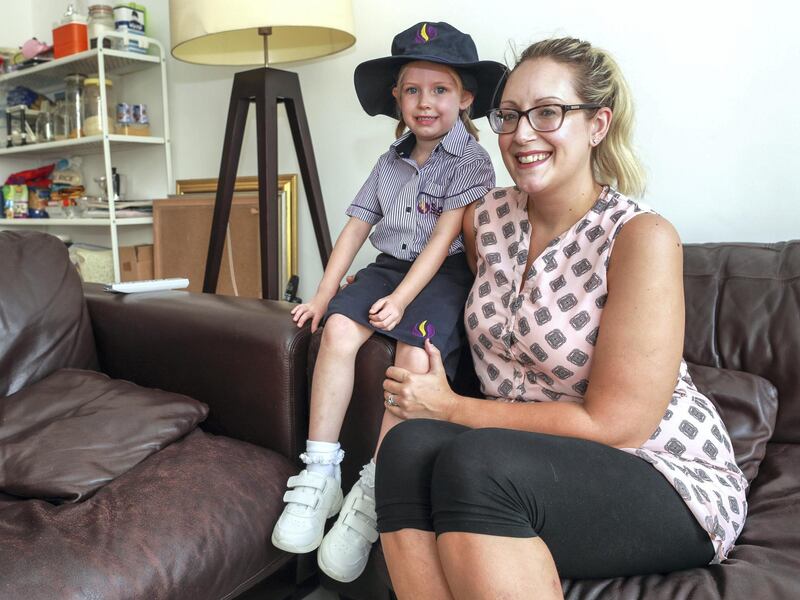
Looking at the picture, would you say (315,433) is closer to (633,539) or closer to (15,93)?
(633,539)

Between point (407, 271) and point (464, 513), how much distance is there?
73 cm

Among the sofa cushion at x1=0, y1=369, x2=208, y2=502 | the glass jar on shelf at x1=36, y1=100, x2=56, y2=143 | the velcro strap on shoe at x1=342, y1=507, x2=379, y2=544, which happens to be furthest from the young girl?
the glass jar on shelf at x1=36, y1=100, x2=56, y2=143

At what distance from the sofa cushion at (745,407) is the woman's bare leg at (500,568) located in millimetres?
585

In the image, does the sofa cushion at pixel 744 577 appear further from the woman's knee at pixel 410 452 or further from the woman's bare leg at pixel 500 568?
the woman's knee at pixel 410 452

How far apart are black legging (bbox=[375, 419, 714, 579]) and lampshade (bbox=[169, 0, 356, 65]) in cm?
134

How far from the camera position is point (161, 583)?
985mm

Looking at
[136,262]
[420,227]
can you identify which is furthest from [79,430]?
[136,262]

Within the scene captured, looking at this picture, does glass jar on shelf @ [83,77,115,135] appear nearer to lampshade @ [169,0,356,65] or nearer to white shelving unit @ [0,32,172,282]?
white shelving unit @ [0,32,172,282]

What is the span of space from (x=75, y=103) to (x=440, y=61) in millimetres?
2177

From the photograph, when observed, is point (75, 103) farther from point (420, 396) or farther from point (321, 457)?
point (420, 396)

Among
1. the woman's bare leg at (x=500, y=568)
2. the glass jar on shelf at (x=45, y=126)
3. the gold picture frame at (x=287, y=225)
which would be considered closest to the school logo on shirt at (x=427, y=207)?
the woman's bare leg at (x=500, y=568)

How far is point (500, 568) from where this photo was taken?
31.3 inches

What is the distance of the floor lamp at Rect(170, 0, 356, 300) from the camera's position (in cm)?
178

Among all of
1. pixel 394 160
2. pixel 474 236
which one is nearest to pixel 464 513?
pixel 474 236
